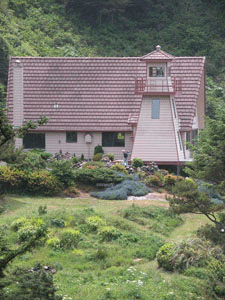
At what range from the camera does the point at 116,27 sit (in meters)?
75.6

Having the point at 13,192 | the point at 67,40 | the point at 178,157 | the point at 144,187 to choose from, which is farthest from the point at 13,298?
the point at 67,40

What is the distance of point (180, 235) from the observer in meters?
29.0

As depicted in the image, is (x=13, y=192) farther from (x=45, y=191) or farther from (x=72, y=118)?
(x=72, y=118)

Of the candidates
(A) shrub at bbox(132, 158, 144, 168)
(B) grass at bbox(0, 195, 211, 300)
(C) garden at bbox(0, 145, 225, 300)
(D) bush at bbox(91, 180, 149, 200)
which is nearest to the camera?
(C) garden at bbox(0, 145, 225, 300)

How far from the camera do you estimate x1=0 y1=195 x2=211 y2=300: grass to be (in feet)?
73.6

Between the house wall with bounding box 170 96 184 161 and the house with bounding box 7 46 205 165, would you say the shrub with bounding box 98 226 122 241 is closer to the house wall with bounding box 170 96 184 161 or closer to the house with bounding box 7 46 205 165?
Result: the house with bounding box 7 46 205 165

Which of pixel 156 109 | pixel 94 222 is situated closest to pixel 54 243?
pixel 94 222

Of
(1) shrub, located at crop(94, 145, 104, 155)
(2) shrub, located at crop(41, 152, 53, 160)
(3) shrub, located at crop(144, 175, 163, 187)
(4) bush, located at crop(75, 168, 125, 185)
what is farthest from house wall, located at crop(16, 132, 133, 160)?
(4) bush, located at crop(75, 168, 125, 185)

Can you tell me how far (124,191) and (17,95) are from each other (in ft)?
45.4

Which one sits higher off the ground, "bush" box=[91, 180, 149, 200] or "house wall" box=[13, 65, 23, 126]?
"house wall" box=[13, 65, 23, 126]

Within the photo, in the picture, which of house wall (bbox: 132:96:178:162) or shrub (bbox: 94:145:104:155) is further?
shrub (bbox: 94:145:104:155)

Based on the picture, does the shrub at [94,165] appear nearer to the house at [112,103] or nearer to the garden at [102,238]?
the garden at [102,238]

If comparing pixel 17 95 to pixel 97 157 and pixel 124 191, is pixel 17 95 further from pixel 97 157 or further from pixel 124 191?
pixel 124 191

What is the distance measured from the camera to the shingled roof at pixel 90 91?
4666cm
